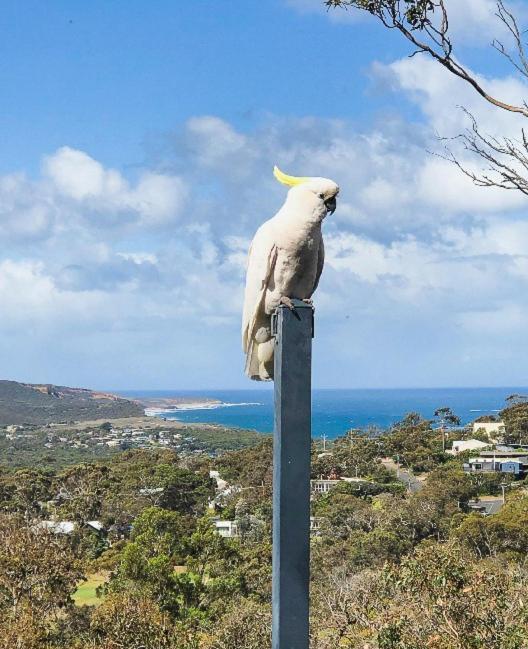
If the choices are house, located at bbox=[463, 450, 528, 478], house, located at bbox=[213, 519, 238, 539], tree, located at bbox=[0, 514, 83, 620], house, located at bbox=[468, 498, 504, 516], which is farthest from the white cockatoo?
house, located at bbox=[463, 450, 528, 478]

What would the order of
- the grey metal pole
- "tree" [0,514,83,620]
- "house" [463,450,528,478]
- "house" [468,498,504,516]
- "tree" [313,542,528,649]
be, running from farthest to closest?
"house" [463,450,528,478] → "house" [468,498,504,516] → "tree" [0,514,83,620] → "tree" [313,542,528,649] → the grey metal pole

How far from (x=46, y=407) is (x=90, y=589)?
109557 millimetres

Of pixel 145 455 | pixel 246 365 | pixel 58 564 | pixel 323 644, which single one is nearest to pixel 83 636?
pixel 58 564

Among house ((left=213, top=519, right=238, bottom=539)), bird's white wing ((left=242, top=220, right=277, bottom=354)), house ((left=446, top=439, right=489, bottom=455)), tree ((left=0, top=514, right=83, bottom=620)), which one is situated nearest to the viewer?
bird's white wing ((left=242, top=220, right=277, bottom=354))

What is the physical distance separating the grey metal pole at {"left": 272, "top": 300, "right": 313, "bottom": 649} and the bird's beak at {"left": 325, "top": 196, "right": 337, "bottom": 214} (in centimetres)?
→ 69

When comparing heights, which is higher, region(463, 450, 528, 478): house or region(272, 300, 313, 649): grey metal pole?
region(272, 300, 313, 649): grey metal pole

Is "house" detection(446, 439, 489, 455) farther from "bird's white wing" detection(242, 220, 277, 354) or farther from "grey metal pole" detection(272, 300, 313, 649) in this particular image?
"grey metal pole" detection(272, 300, 313, 649)

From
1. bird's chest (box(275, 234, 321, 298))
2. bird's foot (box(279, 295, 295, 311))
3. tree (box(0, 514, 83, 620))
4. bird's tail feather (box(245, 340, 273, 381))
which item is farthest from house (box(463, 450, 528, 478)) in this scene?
bird's foot (box(279, 295, 295, 311))

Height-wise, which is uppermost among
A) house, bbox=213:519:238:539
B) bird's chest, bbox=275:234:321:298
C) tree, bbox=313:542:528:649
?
bird's chest, bbox=275:234:321:298

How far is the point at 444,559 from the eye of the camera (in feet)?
27.2

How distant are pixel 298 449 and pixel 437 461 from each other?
3577cm

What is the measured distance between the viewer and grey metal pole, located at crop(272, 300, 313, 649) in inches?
131

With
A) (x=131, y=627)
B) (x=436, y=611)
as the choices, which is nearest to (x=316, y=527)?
(x=131, y=627)

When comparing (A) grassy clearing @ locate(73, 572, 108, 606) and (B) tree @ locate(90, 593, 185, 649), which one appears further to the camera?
(A) grassy clearing @ locate(73, 572, 108, 606)
